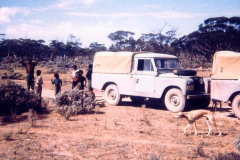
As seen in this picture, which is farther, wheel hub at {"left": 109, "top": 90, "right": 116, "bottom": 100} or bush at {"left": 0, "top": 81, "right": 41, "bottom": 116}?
wheel hub at {"left": 109, "top": 90, "right": 116, "bottom": 100}

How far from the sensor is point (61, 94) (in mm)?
10242

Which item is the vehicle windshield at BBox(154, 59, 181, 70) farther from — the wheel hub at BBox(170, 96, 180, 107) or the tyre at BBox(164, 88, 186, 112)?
the wheel hub at BBox(170, 96, 180, 107)

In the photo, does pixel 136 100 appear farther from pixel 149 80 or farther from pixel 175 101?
pixel 175 101

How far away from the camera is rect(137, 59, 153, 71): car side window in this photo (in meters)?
10.9

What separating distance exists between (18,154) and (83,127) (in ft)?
8.35

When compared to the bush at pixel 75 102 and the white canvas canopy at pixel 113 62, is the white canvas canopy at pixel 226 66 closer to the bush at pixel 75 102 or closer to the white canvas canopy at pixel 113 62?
the white canvas canopy at pixel 113 62

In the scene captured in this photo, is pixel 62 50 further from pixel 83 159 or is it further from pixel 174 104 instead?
pixel 83 159

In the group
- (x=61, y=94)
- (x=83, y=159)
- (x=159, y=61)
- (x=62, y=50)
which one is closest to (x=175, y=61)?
(x=159, y=61)

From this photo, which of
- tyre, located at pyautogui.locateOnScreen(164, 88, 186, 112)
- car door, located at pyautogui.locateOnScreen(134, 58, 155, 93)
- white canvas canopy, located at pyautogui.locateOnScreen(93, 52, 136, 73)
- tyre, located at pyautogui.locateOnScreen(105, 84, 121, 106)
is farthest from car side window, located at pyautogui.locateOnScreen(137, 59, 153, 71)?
tyre, located at pyautogui.locateOnScreen(105, 84, 121, 106)

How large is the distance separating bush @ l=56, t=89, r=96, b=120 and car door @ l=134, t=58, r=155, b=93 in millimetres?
1986

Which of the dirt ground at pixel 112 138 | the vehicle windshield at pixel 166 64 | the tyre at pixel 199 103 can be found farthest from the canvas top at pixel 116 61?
the dirt ground at pixel 112 138

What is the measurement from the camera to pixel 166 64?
1115 cm

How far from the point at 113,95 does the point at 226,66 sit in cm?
493

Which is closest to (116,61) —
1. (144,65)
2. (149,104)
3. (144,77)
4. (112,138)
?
(144,65)
